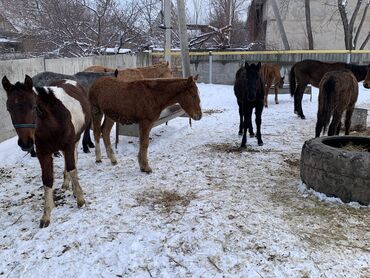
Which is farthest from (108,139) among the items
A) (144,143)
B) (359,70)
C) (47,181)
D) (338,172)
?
(359,70)

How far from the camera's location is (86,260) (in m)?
3.07

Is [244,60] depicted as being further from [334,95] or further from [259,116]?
[334,95]

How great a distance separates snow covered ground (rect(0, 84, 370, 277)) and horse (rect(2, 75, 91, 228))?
42cm

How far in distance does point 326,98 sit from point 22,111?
181 inches

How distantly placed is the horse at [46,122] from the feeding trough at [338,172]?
2.85 meters

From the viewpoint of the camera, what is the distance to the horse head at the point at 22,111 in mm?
3139

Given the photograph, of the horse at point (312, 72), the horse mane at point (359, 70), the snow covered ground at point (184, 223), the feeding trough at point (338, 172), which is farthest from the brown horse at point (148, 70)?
the feeding trough at point (338, 172)

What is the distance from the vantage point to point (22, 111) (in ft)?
10.3

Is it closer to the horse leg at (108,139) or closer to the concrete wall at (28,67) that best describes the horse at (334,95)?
the horse leg at (108,139)

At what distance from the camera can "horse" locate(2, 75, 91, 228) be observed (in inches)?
124

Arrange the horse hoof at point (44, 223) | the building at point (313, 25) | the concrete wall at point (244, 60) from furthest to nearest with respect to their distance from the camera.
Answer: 1. the building at point (313, 25)
2. the concrete wall at point (244, 60)
3. the horse hoof at point (44, 223)

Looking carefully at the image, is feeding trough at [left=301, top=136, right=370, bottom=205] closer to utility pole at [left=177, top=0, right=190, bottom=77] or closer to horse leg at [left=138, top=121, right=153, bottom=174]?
horse leg at [left=138, top=121, right=153, bottom=174]

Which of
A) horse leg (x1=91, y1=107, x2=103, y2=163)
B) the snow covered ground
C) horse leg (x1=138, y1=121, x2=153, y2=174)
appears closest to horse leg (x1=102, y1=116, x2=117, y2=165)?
horse leg (x1=91, y1=107, x2=103, y2=163)

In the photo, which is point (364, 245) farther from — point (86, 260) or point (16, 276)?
point (16, 276)
